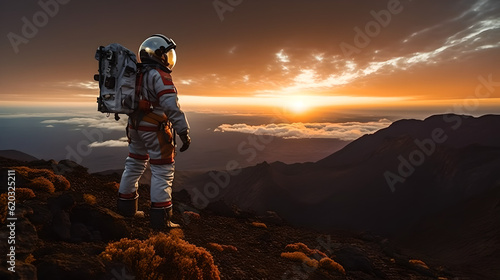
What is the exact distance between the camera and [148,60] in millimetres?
6566

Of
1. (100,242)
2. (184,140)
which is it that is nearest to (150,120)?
(184,140)

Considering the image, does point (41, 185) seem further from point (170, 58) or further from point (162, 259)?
point (162, 259)

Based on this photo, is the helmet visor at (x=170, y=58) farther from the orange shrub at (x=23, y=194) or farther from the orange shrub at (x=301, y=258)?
the orange shrub at (x=301, y=258)

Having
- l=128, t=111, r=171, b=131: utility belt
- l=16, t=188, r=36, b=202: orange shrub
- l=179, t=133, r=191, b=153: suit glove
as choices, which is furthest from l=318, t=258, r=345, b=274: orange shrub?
l=16, t=188, r=36, b=202: orange shrub

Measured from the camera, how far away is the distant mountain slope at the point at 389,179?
93375 mm

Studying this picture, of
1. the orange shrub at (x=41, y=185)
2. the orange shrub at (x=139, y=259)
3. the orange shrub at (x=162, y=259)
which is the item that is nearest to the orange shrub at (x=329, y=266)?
the orange shrub at (x=162, y=259)

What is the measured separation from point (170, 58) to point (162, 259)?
493cm

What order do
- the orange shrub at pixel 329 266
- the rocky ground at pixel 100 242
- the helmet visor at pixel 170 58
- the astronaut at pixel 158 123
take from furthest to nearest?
the orange shrub at pixel 329 266 → the helmet visor at pixel 170 58 → the astronaut at pixel 158 123 → the rocky ground at pixel 100 242

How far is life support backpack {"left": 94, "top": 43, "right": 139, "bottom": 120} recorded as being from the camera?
20.3ft

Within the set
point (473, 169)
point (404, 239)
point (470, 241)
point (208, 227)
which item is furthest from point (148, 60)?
point (473, 169)

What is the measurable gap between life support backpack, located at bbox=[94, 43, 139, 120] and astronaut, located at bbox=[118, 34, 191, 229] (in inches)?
8.3

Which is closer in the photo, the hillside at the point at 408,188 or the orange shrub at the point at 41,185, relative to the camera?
the orange shrub at the point at 41,185

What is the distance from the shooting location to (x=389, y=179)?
371 feet

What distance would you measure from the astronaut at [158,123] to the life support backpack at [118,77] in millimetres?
210
